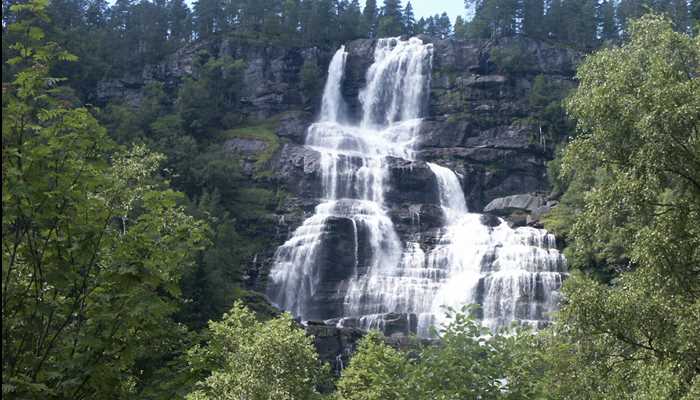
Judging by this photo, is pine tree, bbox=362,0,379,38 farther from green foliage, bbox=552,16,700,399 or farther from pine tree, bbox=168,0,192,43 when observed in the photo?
green foliage, bbox=552,16,700,399

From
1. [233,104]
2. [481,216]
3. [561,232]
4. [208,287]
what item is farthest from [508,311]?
[233,104]

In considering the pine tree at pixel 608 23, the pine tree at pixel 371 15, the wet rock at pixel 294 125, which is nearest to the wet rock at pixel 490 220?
the wet rock at pixel 294 125

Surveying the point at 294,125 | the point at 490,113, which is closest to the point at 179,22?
the point at 294,125

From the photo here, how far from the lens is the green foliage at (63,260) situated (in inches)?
285

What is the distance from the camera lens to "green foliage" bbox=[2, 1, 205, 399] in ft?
23.7

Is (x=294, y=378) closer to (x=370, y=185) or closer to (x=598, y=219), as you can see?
(x=598, y=219)

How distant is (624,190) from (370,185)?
46.9 metres

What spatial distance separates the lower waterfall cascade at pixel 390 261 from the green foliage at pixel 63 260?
3334 centimetres

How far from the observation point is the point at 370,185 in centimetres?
6291

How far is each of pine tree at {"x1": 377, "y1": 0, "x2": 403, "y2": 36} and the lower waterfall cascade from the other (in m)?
27.2

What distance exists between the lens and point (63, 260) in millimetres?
7695

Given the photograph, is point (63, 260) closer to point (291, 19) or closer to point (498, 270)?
point (498, 270)

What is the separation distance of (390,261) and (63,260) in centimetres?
4677

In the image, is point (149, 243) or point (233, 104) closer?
point (149, 243)
